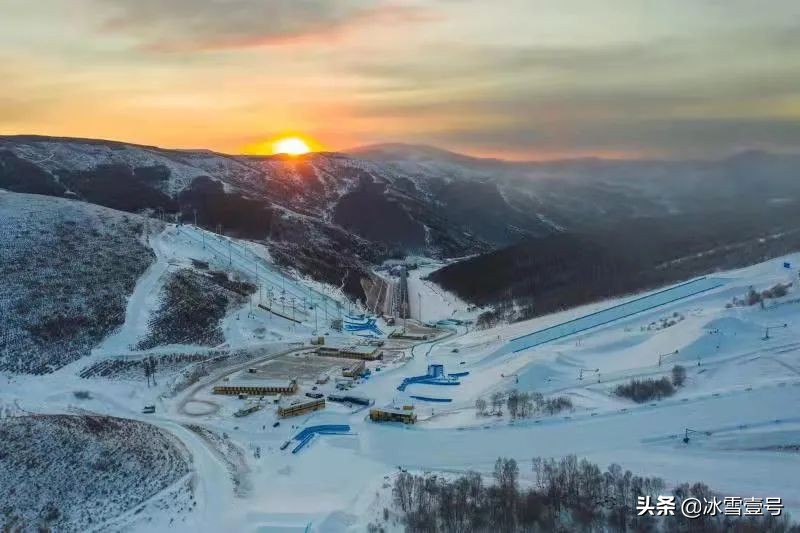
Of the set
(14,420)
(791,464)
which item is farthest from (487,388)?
(14,420)

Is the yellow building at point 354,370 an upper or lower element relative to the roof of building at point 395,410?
upper

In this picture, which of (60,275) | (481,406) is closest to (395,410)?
(481,406)

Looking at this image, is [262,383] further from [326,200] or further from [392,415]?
[326,200]

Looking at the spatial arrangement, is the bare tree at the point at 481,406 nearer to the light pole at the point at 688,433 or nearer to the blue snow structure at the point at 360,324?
the light pole at the point at 688,433

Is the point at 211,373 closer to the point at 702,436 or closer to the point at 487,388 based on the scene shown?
the point at 487,388

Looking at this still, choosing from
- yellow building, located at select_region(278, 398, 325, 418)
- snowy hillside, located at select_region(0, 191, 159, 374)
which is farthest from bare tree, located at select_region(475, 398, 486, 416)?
snowy hillside, located at select_region(0, 191, 159, 374)

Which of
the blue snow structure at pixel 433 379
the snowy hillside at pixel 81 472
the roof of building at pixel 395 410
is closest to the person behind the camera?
the snowy hillside at pixel 81 472

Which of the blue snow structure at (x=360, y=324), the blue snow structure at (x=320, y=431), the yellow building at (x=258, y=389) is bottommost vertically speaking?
the blue snow structure at (x=320, y=431)

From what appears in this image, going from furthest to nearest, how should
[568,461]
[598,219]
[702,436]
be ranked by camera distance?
[598,219] < [702,436] < [568,461]

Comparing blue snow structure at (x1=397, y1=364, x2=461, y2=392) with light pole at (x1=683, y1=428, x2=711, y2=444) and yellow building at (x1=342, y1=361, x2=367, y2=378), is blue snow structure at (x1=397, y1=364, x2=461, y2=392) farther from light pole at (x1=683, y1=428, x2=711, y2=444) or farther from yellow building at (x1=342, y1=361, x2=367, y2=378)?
light pole at (x1=683, y1=428, x2=711, y2=444)

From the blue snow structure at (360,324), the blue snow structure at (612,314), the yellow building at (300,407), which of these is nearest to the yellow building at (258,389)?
the yellow building at (300,407)

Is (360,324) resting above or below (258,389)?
above
